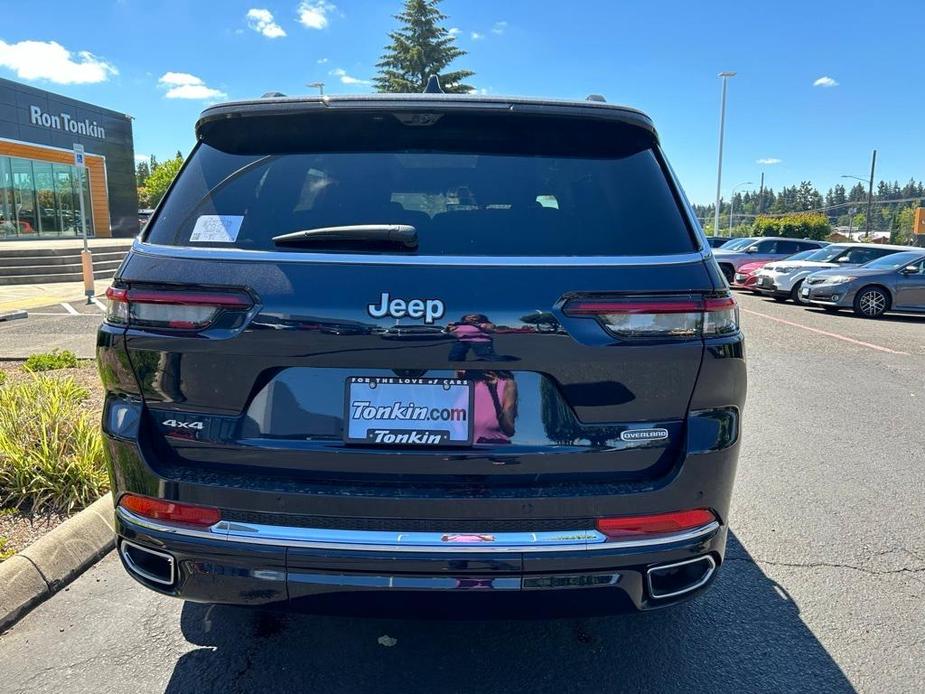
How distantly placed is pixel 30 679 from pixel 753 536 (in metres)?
3.30

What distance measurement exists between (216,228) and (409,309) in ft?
2.31

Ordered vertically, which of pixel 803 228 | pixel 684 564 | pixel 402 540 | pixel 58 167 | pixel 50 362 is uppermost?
pixel 58 167

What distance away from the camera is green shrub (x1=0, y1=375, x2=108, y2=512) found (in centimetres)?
348

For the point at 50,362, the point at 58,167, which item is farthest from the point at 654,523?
the point at 58,167

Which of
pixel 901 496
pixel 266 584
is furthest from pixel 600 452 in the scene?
pixel 901 496

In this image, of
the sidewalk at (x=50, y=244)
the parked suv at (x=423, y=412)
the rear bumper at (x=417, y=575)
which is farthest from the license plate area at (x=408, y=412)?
the sidewalk at (x=50, y=244)

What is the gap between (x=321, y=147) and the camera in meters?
2.21

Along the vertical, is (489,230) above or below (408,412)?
above

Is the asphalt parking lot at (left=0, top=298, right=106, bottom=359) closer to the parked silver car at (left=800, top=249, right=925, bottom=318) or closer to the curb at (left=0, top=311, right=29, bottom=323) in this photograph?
the curb at (left=0, top=311, right=29, bottom=323)

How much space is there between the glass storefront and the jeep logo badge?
85.9ft

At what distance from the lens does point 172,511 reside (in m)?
1.96

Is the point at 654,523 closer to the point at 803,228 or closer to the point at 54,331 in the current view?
the point at 54,331

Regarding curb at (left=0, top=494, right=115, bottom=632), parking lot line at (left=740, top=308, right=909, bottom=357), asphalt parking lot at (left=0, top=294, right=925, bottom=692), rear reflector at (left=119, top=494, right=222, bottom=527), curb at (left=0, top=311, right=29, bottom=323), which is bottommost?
asphalt parking lot at (left=0, top=294, right=925, bottom=692)

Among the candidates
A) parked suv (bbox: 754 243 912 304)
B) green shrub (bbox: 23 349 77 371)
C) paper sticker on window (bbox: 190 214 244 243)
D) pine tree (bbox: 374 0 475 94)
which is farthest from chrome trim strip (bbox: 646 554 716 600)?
pine tree (bbox: 374 0 475 94)
